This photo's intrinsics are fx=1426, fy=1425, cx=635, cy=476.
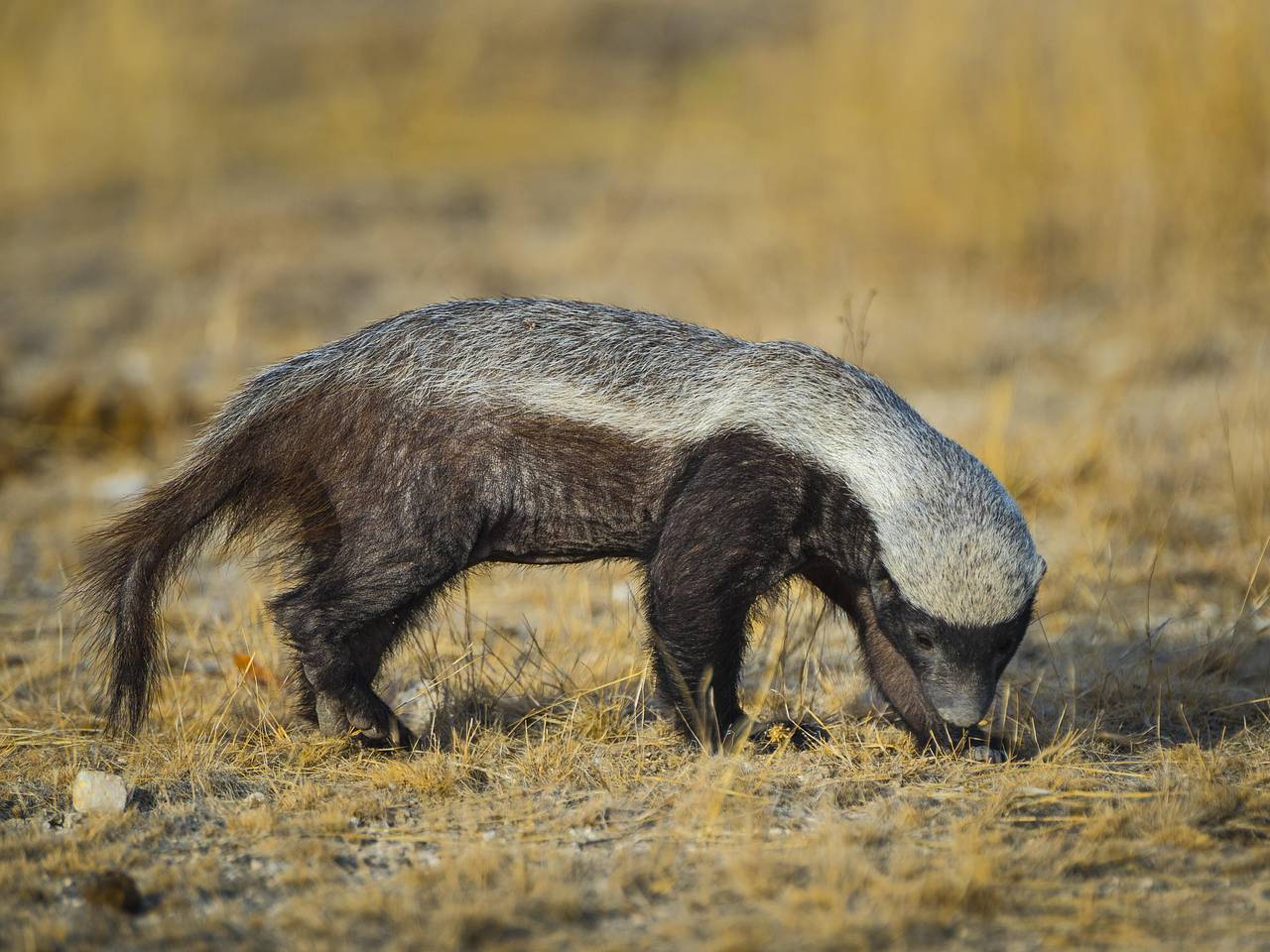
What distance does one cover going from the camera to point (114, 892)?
3.22 meters

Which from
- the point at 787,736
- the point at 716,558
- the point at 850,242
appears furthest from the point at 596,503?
the point at 850,242

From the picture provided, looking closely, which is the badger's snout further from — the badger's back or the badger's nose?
the badger's back

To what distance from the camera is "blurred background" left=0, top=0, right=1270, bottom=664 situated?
735 centimetres

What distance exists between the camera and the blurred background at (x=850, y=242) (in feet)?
24.1

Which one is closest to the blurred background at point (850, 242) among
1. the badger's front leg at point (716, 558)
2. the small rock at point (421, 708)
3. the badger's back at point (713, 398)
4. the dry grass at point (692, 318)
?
the dry grass at point (692, 318)

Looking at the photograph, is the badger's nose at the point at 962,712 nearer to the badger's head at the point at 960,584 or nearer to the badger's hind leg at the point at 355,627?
the badger's head at the point at 960,584

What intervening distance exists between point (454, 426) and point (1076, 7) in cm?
775

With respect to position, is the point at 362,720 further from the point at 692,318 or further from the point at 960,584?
the point at 692,318

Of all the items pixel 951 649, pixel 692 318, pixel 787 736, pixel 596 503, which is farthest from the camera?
pixel 692 318

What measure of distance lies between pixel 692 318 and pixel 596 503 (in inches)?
253

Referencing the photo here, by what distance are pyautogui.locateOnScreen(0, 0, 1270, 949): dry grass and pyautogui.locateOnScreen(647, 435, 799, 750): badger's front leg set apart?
335mm

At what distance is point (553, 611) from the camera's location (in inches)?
225

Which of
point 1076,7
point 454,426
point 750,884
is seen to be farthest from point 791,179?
point 750,884

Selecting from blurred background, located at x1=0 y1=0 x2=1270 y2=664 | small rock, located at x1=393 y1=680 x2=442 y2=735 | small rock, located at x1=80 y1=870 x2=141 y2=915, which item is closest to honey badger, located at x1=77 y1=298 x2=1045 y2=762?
small rock, located at x1=393 y1=680 x2=442 y2=735
